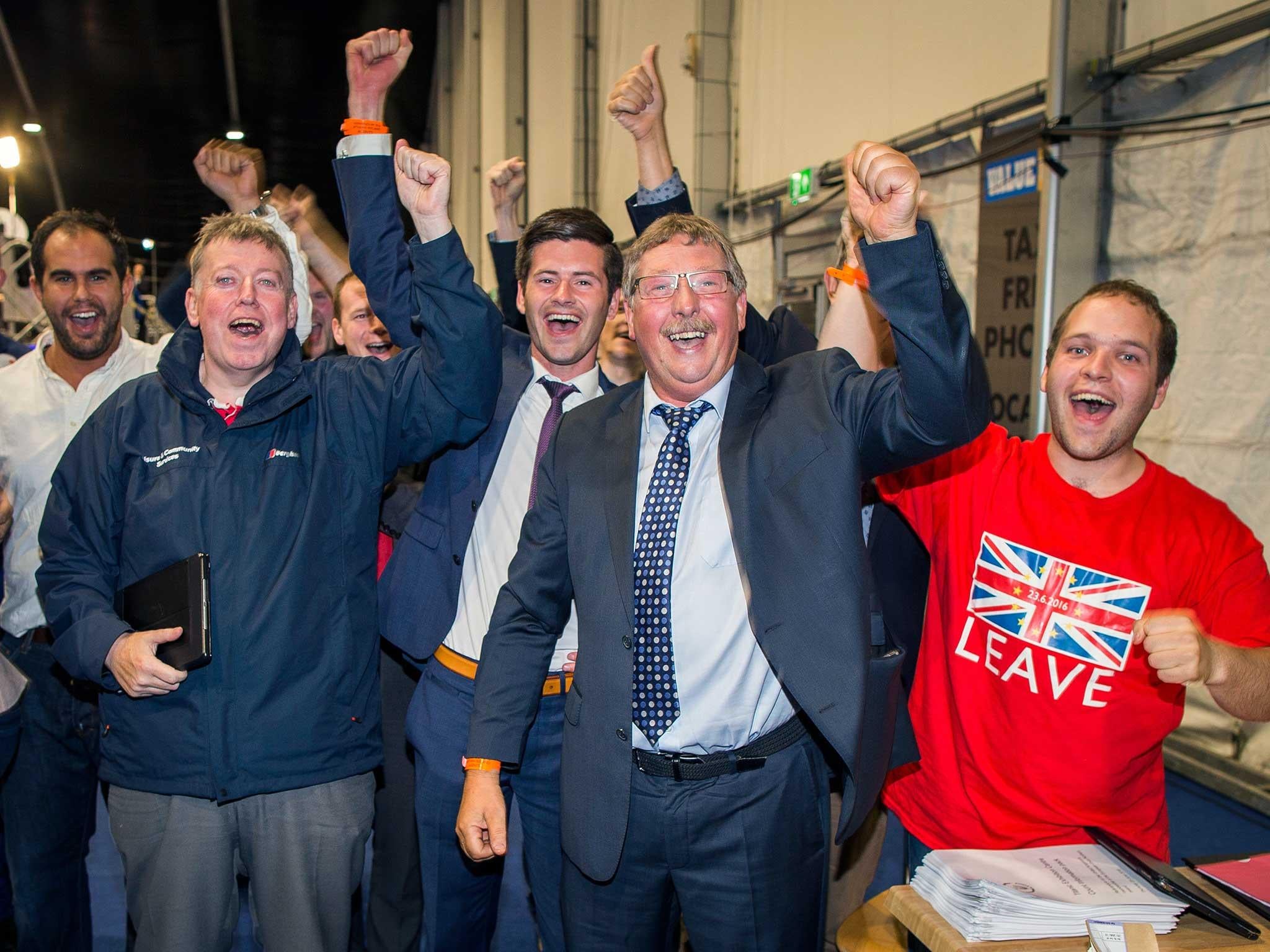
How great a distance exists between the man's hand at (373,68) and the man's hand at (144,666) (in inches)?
46.3

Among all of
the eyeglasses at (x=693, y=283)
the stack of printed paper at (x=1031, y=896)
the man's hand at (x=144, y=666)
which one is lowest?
the stack of printed paper at (x=1031, y=896)

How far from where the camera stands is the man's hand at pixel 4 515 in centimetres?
223

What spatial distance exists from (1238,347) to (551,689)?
3296 mm

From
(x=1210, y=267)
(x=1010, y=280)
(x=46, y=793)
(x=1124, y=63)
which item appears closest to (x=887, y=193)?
(x=46, y=793)

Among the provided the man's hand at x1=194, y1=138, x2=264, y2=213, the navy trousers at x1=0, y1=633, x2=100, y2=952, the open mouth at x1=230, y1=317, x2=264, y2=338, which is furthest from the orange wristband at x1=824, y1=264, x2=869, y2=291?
the navy trousers at x1=0, y1=633, x2=100, y2=952

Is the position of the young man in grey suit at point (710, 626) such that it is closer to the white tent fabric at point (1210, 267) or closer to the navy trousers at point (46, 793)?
the navy trousers at point (46, 793)

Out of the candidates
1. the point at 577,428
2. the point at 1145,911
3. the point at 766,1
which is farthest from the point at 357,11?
the point at 1145,911

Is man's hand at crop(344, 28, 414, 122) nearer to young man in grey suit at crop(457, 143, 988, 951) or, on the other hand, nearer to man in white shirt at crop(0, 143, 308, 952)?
man in white shirt at crop(0, 143, 308, 952)

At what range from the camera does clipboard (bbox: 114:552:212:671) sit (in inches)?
68.7

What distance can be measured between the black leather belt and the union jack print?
50cm

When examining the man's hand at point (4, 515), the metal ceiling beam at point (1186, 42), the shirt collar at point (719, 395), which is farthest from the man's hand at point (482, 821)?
the metal ceiling beam at point (1186, 42)

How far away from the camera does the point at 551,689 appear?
205cm

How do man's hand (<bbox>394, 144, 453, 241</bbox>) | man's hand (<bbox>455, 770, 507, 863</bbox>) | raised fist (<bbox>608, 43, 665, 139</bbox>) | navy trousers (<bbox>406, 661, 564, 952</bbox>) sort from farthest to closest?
raised fist (<bbox>608, 43, 665, 139</bbox>)
navy trousers (<bbox>406, 661, 564, 952</bbox>)
man's hand (<bbox>394, 144, 453, 241</bbox>)
man's hand (<bbox>455, 770, 507, 863</bbox>)

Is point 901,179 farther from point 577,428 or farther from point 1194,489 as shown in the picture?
point 1194,489
